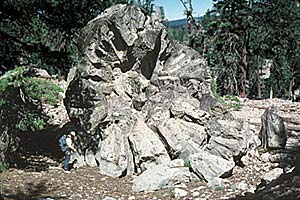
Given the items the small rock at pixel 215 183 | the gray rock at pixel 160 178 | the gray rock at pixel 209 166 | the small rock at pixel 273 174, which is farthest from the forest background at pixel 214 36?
the small rock at pixel 273 174

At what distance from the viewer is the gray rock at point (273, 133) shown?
1146cm

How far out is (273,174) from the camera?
9008 millimetres

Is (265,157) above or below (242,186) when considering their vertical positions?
above

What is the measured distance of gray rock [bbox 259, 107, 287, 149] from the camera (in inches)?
451

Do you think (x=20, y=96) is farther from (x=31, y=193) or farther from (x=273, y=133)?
(x=273, y=133)

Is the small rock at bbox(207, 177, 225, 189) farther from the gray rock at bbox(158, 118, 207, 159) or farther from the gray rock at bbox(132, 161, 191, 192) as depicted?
the gray rock at bbox(158, 118, 207, 159)

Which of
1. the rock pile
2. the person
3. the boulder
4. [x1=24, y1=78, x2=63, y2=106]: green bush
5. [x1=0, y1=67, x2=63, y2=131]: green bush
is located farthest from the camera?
the person

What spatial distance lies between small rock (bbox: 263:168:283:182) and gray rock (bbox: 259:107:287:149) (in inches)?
90.5

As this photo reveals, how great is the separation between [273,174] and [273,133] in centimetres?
273

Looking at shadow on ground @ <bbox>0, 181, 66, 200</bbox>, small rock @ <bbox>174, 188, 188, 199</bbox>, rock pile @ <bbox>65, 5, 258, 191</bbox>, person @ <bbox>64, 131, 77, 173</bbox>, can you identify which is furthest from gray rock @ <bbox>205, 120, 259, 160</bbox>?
shadow on ground @ <bbox>0, 181, 66, 200</bbox>

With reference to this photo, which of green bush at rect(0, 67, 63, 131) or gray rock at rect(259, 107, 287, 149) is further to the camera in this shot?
gray rock at rect(259, 107, 287, 149)

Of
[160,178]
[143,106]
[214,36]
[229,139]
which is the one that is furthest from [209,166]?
[214,36]

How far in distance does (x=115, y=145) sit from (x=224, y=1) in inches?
Answer: 856

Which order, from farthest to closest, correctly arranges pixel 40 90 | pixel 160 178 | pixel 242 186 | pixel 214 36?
1. pixel 214 36
2. pixel 40 90
3. pixel 160 178
4. pixel 242 186
